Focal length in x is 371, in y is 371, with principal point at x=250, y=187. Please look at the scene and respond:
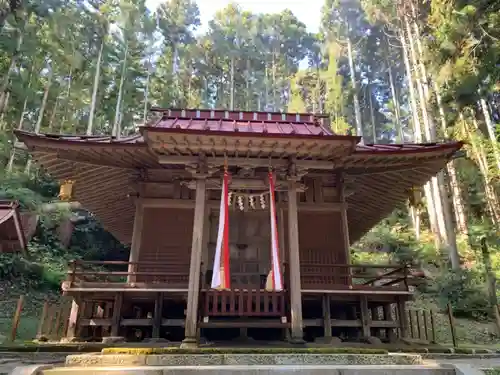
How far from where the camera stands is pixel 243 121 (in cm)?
939

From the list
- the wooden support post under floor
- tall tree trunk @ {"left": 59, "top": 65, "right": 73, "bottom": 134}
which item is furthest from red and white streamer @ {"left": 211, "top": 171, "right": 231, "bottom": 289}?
tall tree trunk @ {"left": 59, "top": 65, "right": 73, "bottom": 134}

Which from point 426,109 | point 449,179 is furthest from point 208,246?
point 449,179

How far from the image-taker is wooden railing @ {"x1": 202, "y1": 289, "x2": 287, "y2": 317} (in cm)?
714

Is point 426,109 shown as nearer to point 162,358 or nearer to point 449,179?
point 449,179

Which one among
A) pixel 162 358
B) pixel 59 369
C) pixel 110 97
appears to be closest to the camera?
pixel 59 369

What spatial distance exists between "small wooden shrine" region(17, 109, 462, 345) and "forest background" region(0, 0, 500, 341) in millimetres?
2241

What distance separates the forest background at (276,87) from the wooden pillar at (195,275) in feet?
18.8

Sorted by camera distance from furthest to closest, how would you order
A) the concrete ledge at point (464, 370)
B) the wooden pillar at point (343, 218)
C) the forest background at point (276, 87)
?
the forest background at point (276, 87) → the wooden pillar at point (343, 218) → the concrete ledge at point (464, 370)

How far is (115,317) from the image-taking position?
27.4 feet

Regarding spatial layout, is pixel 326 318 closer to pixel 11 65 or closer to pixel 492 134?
pixel 492 134

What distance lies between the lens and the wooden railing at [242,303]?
7145 millimetres

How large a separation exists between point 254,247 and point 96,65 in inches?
905

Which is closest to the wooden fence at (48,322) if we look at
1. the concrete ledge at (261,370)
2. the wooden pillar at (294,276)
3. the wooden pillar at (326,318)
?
the concrete ledge at (261,370)

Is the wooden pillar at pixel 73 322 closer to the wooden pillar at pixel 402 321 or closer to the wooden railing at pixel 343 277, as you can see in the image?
the wooden railing at pixel 343 277
